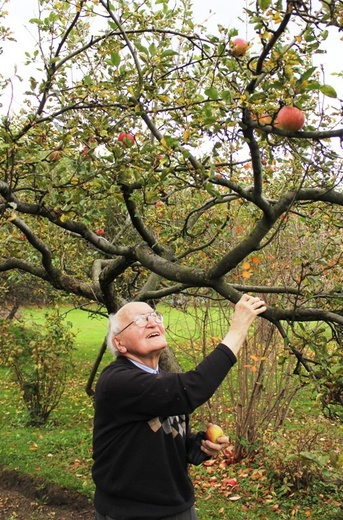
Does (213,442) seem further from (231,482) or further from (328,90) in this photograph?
(231,482)

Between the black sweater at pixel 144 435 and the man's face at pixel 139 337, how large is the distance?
7 cm

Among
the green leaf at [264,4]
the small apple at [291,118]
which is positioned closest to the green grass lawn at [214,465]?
the small apple at [291,118]

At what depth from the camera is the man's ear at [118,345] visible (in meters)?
2.23

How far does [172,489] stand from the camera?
208cm

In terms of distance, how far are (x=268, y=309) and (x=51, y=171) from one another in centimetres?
149

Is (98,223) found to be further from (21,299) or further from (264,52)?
(21,299)

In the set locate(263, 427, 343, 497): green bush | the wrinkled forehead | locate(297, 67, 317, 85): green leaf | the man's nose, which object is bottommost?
locate(263, 427, 343, 497): green bush

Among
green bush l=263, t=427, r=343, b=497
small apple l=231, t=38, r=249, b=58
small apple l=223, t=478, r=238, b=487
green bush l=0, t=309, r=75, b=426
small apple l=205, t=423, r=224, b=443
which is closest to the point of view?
small apple l=205, t=423, r=224, b=443

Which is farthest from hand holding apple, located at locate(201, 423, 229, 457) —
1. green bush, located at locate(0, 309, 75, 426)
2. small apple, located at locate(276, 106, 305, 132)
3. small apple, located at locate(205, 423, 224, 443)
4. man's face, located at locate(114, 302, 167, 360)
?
green bush, located at locate(0, 309, 75, 426)

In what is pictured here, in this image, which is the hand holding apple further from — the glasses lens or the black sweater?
the glasses lens

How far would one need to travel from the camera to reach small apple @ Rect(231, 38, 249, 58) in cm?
262

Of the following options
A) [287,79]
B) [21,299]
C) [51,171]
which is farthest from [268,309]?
[21,299]

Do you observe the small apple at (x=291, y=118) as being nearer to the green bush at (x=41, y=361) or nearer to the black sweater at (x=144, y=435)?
the black sweater at (x=144, y=435)

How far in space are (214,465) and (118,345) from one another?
418cm
